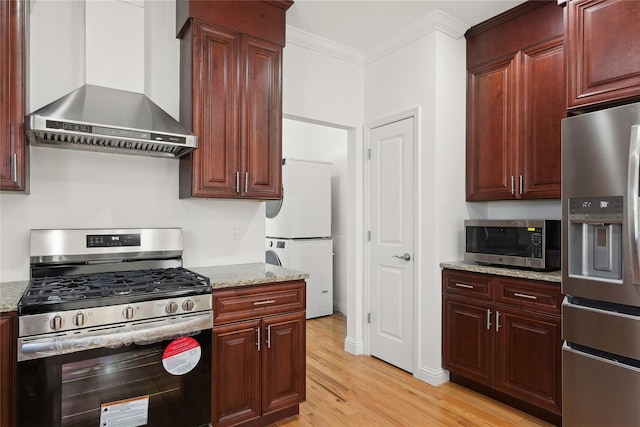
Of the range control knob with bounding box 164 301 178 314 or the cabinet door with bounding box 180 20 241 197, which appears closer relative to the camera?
the range control knob with bounding box 164 301 178 314

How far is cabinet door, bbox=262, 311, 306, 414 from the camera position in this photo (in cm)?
225

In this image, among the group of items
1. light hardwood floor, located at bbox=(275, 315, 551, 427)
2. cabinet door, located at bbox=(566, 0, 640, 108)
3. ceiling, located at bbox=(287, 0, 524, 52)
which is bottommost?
light hardwood floor, located at bbox=(275, 315, 551, 427)

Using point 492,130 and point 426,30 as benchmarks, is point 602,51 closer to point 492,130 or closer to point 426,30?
point 492,130

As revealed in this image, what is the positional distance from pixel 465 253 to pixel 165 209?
2.18 meters

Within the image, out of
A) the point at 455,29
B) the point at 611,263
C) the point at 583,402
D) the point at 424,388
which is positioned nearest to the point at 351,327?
the point at 424,388

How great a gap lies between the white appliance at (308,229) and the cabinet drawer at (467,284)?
1.95m

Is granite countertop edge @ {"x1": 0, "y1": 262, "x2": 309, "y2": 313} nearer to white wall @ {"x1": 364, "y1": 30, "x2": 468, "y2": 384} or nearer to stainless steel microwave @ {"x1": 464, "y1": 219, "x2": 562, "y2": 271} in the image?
white wall @ {"x1": 364, "y1": 30, "x2": 468, "y2": 384}

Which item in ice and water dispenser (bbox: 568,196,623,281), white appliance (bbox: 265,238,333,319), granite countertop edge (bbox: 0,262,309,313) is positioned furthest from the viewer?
white appliance (bbox: 265,238,333,319)

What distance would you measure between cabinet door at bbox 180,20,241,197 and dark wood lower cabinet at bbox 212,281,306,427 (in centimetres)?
72

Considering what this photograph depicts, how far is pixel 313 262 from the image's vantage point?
180 inches

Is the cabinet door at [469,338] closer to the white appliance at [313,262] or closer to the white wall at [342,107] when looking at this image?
the white wall at [342,107]

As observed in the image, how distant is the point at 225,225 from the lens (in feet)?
9.05

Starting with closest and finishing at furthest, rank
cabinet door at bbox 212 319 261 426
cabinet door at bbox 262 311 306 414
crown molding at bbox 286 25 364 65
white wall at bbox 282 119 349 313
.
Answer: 1. cabinet door at bbox 212 319 261 426
2. cabinet door at bbox 262 311 306 414
3. crown molding at bbox 286 25 364 65
4. white wall at bbox 282 119 349 313

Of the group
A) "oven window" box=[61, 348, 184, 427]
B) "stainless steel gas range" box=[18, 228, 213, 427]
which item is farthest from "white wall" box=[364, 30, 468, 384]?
"oven window" box=[61, 348, 184, 427]
